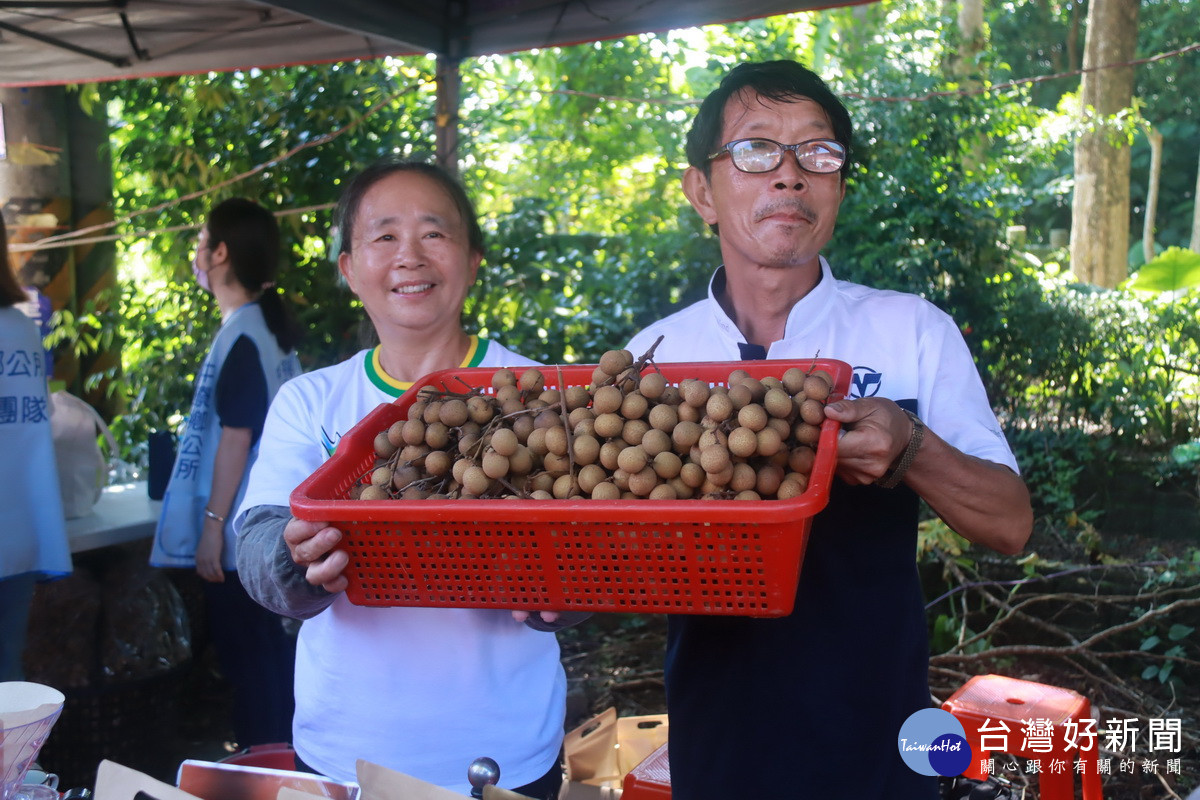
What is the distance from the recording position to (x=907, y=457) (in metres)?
1.49

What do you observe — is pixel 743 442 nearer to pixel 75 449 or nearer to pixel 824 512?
pixel 824 512

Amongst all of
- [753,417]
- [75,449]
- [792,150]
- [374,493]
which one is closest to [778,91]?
[792,150]

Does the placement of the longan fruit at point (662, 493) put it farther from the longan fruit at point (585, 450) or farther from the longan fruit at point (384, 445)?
the longan fruit at point (384, 445)

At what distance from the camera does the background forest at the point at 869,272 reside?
15.1 feet

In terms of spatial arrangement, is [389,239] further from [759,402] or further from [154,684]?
[154,684]

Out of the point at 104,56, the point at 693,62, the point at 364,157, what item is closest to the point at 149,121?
the point at 364,157

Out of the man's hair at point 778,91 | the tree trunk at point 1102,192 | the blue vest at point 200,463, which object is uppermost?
the tree trunk at point 1102,192

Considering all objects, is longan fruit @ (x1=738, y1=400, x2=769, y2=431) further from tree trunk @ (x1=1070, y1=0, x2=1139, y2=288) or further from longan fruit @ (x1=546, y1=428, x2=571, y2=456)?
tree trunk @ (x1=1070, y1=0, x2=1139, y2=288)

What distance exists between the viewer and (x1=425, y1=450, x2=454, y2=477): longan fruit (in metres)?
1.58

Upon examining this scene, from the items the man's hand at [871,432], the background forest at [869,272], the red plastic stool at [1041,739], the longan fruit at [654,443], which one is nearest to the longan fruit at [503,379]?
the longan fruit at [654,443]

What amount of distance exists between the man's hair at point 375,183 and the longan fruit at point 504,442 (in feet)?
2.22

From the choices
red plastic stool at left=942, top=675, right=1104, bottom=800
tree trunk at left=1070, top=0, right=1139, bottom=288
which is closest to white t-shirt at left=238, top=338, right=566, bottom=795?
red plastic stool at left=942, top=675, right=1104, bottom=800

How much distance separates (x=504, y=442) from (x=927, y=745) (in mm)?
923

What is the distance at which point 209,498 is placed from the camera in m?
3.39
